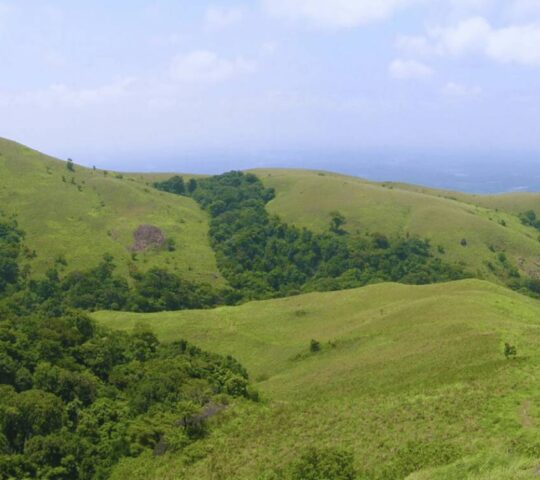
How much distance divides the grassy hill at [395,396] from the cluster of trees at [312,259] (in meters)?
59.2

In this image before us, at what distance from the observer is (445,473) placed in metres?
26.0

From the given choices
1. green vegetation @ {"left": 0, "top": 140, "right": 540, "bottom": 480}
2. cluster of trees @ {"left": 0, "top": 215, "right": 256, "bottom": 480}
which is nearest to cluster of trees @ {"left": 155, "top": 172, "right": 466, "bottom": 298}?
green vegetation @ {"left": 0, "top": 140, "right": 540, "bottom": 480}

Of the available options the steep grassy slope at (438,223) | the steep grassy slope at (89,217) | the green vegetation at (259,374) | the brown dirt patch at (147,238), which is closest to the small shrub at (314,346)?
the green vegetation at (259,374)

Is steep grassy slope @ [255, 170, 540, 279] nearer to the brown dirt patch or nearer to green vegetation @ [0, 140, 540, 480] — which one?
green vegetation @ [0, 140, 540, 480]

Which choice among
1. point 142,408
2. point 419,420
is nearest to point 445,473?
point 419,420

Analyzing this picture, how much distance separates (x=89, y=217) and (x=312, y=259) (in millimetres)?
67740

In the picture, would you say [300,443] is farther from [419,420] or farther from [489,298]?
[489,298]

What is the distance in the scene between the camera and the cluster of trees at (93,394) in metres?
43.2

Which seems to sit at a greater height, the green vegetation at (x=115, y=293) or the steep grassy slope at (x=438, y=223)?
the steep grassy slope at (x=438, y=223)

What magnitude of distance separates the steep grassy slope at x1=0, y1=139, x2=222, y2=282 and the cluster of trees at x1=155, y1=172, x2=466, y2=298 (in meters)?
7.97

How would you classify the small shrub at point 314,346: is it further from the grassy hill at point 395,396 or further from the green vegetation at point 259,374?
the grassy hill at point 395,396

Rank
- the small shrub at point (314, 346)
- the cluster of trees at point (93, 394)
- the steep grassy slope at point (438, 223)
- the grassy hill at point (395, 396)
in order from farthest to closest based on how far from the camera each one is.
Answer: the steep grassy slope at point (438, 223)
the small shrub at point (314, 346)
the cluster of trees at point (93, 394)
the grassy hill at point (395, 396)

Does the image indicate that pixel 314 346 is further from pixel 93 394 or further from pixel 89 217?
pixel 89 217

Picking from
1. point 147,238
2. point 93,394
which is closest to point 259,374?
point 93,394
